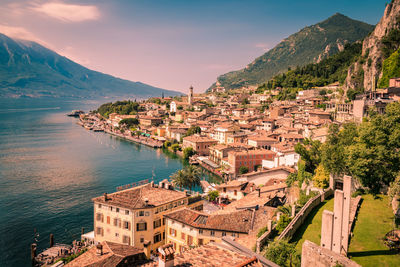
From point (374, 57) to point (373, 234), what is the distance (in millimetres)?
47938

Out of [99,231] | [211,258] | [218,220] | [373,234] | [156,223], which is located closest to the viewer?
[211,258]

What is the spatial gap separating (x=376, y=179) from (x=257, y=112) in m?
68.8

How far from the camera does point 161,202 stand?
74.4 ft

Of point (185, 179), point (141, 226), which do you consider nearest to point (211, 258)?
point (141, 226)

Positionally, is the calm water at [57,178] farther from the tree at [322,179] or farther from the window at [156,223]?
the tree at [322,179]

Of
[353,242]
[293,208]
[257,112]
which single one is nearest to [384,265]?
[353,242]

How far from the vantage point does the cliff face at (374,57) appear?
49.2 meters

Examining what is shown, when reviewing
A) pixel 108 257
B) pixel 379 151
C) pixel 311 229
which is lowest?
pixel 108 257

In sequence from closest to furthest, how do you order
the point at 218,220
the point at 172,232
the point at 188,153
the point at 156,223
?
1. the point at 218,220
2. the point at 172,232
3. the point at 156,223
4. the point at 188,153

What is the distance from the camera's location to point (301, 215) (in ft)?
51.8

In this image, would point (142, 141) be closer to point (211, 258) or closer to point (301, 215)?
point (301, 215)

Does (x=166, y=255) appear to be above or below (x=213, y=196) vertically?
above

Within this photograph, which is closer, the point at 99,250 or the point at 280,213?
the point at 99,250

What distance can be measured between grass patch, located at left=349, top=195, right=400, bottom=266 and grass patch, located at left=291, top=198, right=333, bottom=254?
74.5 inches
